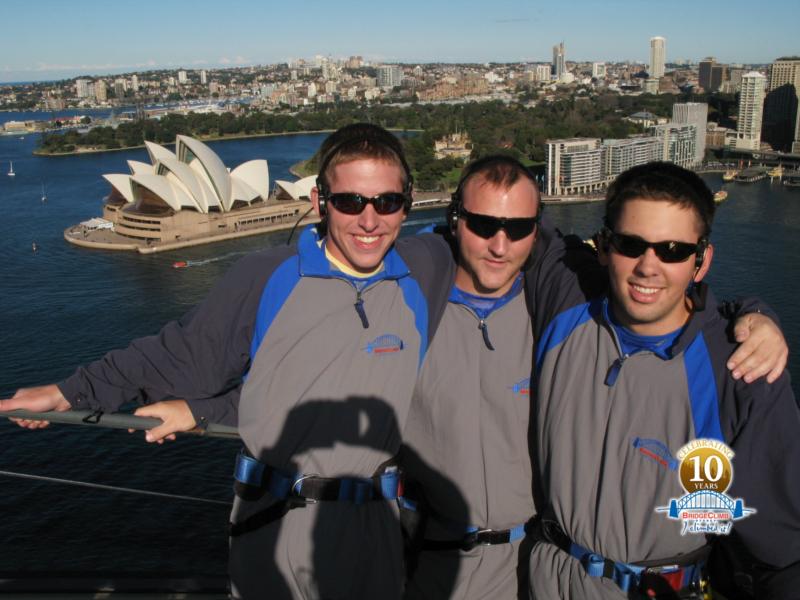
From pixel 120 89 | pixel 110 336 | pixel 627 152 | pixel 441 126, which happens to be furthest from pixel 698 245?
pixel 120 89

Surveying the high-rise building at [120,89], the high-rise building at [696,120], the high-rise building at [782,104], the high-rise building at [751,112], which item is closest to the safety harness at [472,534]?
the high-rise building at [696,120]

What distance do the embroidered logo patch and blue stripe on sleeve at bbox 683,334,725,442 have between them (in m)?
0.03

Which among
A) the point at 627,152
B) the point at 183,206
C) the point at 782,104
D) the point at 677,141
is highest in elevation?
the point at 782,104

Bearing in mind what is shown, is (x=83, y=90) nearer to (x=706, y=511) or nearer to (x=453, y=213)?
(x=453, y=213)

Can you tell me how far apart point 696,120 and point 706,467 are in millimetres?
26323

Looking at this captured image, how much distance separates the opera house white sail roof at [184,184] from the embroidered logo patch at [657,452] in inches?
548

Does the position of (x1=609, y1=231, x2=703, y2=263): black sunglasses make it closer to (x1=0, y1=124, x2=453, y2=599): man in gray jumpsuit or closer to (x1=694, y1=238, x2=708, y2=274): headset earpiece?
(x1=694, y1=238, x2=708, y2=274): headset earpiece

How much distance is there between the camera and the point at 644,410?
26.6 inches

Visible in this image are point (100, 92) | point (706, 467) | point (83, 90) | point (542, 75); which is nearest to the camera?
point (706, 467)

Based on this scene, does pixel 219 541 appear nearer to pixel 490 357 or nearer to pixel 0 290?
pixel 490 357

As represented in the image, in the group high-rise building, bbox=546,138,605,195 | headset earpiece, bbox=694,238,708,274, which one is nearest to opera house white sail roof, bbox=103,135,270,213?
high-rise building, bbox=546,138,605,195

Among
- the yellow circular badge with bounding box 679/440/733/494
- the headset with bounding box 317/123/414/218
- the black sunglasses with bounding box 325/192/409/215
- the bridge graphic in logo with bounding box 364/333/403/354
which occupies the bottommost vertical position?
the yellow circular badge with bounding box 679/440/733/494

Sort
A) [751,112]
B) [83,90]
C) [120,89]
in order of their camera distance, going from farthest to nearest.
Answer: [120,89], [83,90], [751,112]

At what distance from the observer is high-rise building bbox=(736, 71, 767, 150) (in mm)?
25234
